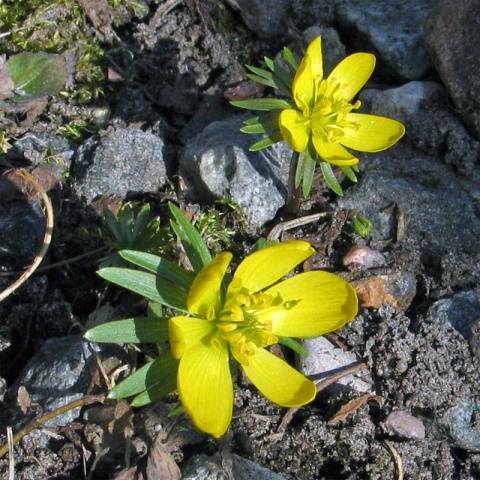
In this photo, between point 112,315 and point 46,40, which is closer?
point 112,315

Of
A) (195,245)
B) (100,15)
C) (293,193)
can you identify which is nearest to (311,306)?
(195,245)

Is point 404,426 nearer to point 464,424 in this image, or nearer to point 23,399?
point 464,424

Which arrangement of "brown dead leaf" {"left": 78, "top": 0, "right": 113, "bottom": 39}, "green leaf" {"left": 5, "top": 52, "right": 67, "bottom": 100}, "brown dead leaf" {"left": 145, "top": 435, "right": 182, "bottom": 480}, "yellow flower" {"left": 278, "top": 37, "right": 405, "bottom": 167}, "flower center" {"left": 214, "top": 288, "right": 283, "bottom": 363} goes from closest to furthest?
"flower center" {"left": 214, "top": 288, "right": 283, "bottom": 363}, "brown dead leaf" {"left": 145, "top": 435, "right": 182, "bottom": 480}, "yellow flower" {"left": 278, "top": 37, "right": 405, "bottom": 167}, "green leaf" {"left": 5, "top": 52, "right": 67, "bottom": 100}, "brown dead leaf" {"left": 78, "top": 0, "right": 113, "bottom": 39}

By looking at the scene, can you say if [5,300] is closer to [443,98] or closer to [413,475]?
[413,475]

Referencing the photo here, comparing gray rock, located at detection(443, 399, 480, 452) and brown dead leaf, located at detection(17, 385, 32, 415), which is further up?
brown dead leaf, located at detection(17, 385, 32, 415)

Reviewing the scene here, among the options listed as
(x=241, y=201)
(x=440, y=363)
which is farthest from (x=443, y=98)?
(x=440, y=363)

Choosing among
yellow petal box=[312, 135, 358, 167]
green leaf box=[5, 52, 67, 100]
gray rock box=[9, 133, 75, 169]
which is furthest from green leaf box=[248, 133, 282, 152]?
green leaf box=[5, 52, 67, 100]

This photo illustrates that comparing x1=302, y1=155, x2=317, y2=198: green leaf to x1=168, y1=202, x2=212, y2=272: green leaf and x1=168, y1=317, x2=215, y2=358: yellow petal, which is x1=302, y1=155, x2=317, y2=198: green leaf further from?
x1=168, y1=317, x2=215, y2=358: yellow petal
